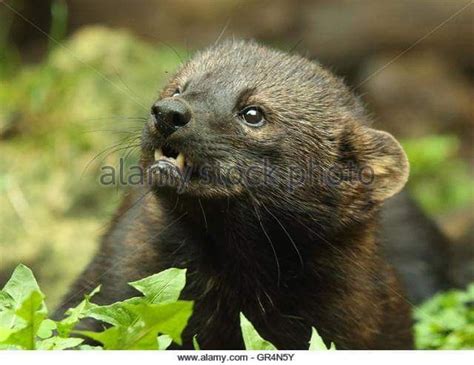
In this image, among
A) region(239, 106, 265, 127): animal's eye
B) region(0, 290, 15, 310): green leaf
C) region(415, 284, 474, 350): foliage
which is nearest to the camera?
region(0, 290, 15, 310): green leaf

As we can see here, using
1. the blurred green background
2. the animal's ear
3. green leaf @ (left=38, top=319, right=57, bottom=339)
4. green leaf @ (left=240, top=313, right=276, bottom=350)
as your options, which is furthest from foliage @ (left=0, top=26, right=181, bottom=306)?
green leaf @ (left=38, top=319, right=57, bottom=339)

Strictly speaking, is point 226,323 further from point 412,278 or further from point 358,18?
point 358,18

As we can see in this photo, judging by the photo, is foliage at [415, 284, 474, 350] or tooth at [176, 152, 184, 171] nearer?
tooth at [176, 152, 184, 171]

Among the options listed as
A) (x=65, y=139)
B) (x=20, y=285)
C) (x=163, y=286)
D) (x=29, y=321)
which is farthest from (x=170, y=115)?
(x=65, y=139)

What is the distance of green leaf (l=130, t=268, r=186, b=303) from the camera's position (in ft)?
14.7

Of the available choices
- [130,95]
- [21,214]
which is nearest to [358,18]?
[130,95]

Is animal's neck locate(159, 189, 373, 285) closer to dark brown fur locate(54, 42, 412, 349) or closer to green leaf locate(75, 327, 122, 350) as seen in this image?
dark brown fur locate(54, 42, 412, 349)

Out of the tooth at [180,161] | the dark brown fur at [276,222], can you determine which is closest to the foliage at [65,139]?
the dark brown fur at [276,222]

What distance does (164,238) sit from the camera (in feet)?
20.0

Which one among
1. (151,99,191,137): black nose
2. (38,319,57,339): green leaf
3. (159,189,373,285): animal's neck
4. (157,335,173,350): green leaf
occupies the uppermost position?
(151,99,191,137): black nose

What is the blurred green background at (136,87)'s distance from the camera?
882 centimetres

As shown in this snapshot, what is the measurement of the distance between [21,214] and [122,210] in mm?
2035

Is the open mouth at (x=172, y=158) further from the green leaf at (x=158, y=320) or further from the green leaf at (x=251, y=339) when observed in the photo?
the green leaf at (x=158, y=320)

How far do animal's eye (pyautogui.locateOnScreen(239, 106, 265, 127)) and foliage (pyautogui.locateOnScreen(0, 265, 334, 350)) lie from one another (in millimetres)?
1337
